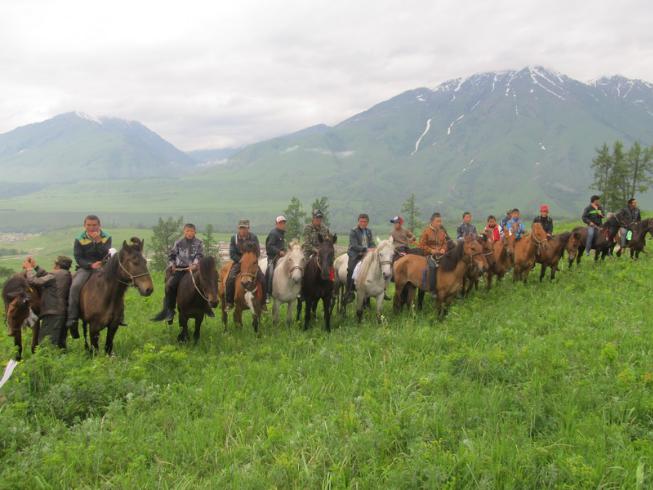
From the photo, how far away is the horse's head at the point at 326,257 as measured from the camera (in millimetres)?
11500

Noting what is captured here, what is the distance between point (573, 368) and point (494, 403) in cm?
218

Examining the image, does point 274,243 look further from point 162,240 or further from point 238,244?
point 162,240

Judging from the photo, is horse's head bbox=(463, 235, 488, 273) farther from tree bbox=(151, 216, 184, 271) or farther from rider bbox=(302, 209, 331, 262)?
tree bbox=(151, 216, 184, 271)

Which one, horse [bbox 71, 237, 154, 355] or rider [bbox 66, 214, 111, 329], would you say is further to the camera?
rider [bbox 66, 214, 111, 329]

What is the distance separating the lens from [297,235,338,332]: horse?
11.6 m

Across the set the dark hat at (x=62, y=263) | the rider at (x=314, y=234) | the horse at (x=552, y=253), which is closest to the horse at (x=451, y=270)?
the rider at (x=314, y=234)

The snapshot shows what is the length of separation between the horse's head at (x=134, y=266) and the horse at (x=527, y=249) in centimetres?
1352

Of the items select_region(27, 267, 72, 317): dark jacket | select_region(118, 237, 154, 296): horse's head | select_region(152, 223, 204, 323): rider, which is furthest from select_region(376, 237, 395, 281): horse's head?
select_region(27, 267, 72, 317): dark jacket

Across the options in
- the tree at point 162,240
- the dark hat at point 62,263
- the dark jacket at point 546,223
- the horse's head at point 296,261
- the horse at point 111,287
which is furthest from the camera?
the tree at point 162,240

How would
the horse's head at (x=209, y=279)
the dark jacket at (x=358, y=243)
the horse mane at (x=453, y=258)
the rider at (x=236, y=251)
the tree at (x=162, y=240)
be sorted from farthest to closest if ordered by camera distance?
the tree at (x=162, y=240)
the dark jacket at (x=358, y=243)
the horse mane at (x=453, y=258)
the rider at (x=236, y=251)
the horse's head at (x=209, y=279)

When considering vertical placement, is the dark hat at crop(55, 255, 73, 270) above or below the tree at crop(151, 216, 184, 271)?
above

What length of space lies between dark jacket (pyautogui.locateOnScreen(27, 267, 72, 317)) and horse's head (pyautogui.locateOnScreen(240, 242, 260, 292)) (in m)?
4.17

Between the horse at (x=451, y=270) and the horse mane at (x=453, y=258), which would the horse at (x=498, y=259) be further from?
the horse mane at (x=453, y=258)

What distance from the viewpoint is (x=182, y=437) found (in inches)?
226
